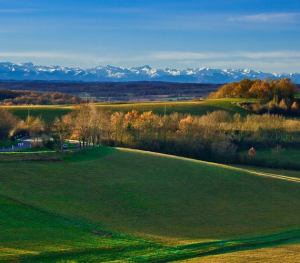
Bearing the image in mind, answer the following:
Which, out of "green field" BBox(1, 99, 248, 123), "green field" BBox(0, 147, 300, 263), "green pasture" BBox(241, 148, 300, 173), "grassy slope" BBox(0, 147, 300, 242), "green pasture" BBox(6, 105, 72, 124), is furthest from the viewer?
"green field" BBox(1, 99, 248, 123)

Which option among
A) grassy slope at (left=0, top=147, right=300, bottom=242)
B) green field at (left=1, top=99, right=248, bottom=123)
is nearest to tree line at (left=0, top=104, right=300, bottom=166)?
green field at (left=1, top=99, right=248, bottom=123)

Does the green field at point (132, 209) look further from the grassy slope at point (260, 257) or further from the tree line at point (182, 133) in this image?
the tree line at point (182, 133)

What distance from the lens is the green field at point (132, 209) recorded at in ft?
57.5

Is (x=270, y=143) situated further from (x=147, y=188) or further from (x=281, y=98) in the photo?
(x=147, y=188)

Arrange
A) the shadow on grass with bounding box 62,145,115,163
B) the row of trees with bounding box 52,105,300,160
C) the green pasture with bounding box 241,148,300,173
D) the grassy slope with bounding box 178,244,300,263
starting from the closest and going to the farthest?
the grassy slope with bounding box 178,244,300,263 → the shadow on grass with bounding box 62,145,115,163 → the green pasture with bounding box 241,148,300,173 → the row of trees with bounding box 52,105,300,160

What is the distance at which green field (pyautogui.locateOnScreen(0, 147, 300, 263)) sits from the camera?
690 inches

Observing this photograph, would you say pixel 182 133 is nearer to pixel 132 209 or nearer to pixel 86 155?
pixel 86 155

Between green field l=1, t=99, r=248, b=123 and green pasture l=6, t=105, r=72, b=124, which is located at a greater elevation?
green field l=1, t=99, r=248, b=123

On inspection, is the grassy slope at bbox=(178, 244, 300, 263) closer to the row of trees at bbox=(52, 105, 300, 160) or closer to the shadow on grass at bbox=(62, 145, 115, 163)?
the shadow on grass at bbox=(62, 145, 115, 163)

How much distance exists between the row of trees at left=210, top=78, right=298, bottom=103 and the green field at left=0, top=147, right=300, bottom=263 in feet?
320

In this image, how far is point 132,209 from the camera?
86.8ft

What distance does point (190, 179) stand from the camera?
38.5 metres

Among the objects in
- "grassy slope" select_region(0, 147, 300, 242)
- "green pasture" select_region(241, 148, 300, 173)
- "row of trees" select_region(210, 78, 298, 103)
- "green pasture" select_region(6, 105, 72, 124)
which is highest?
"row of trees" select_region(210, 78, 298, 103)

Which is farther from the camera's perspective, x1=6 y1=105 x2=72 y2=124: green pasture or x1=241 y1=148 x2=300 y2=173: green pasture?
x1=6 y1=105 x2=72 y2=124: green pasture
